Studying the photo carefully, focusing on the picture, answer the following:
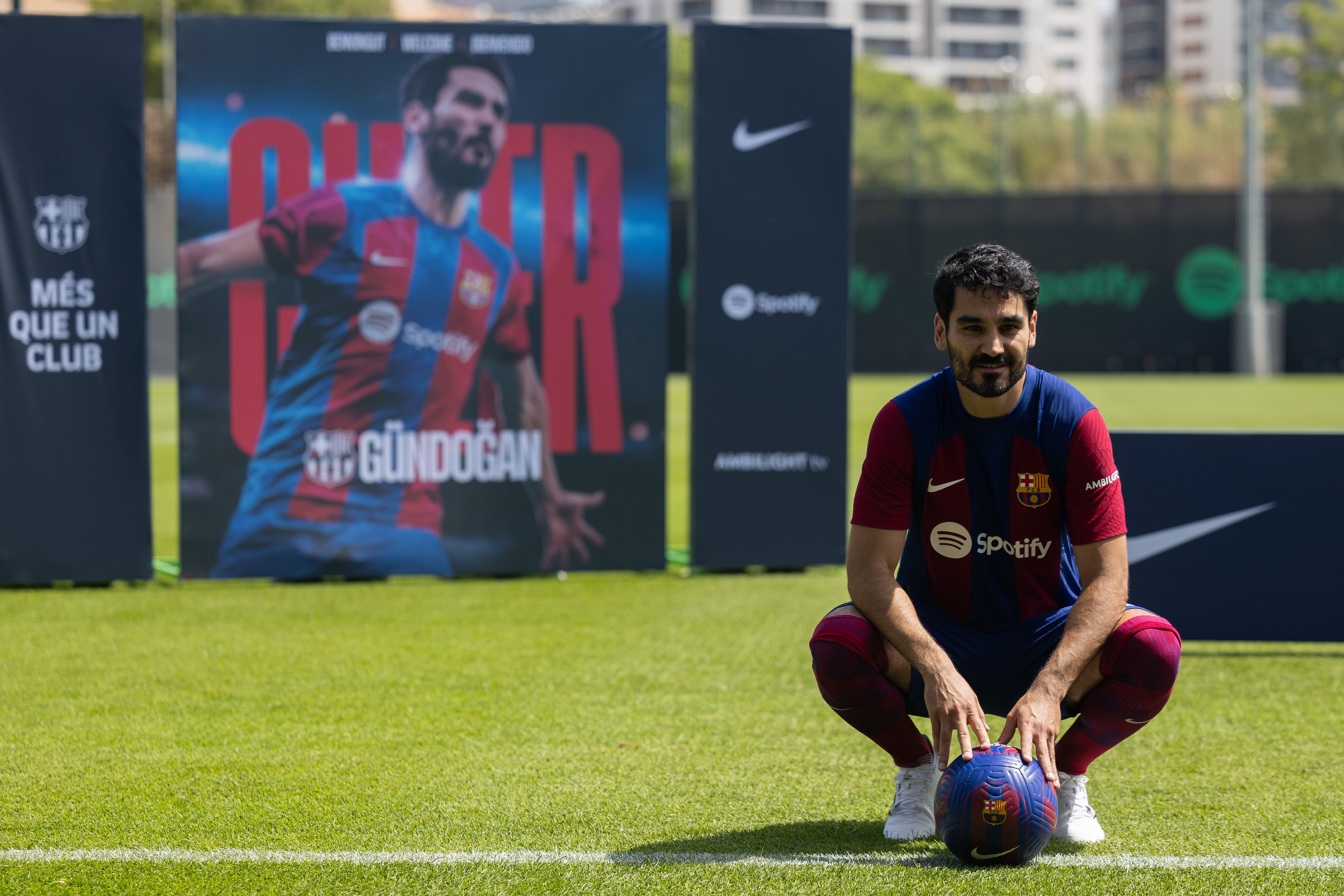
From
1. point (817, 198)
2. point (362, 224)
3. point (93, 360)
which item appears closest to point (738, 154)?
point (817, 198)

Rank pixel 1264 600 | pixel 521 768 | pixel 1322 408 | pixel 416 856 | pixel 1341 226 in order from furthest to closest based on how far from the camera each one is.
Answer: pixel 1341 226, pixel 1322 408, pixel 1264 600, pixel 521 768, pixel 416 856

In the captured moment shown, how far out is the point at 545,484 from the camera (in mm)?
7020

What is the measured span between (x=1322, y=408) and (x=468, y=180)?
1410 centimetres

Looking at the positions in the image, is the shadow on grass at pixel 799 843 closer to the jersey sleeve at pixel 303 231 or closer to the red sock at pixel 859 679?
the red sock at pixel 859 679

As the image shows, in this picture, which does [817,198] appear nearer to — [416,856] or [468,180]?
[468,180]

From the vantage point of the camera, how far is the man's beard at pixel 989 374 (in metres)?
3.17

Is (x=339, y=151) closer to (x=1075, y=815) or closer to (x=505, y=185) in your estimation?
(x=505, y=185)

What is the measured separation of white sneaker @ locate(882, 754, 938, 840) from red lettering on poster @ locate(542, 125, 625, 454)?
3794mm

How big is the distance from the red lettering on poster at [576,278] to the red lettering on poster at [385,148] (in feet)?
2.31

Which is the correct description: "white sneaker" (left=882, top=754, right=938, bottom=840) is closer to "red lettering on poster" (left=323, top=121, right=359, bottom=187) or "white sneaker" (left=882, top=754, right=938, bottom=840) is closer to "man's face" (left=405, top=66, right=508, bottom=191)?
"man's face" (left=405, top=66, right=508, bottom=191)

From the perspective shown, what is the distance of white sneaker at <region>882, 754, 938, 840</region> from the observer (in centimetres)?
340

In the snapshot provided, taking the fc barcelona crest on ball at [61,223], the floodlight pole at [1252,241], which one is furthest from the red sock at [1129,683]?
the floodlight pole at [1252,241]

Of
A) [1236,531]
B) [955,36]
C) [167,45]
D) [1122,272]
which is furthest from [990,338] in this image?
[955,36]

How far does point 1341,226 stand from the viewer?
2572 centimetres
